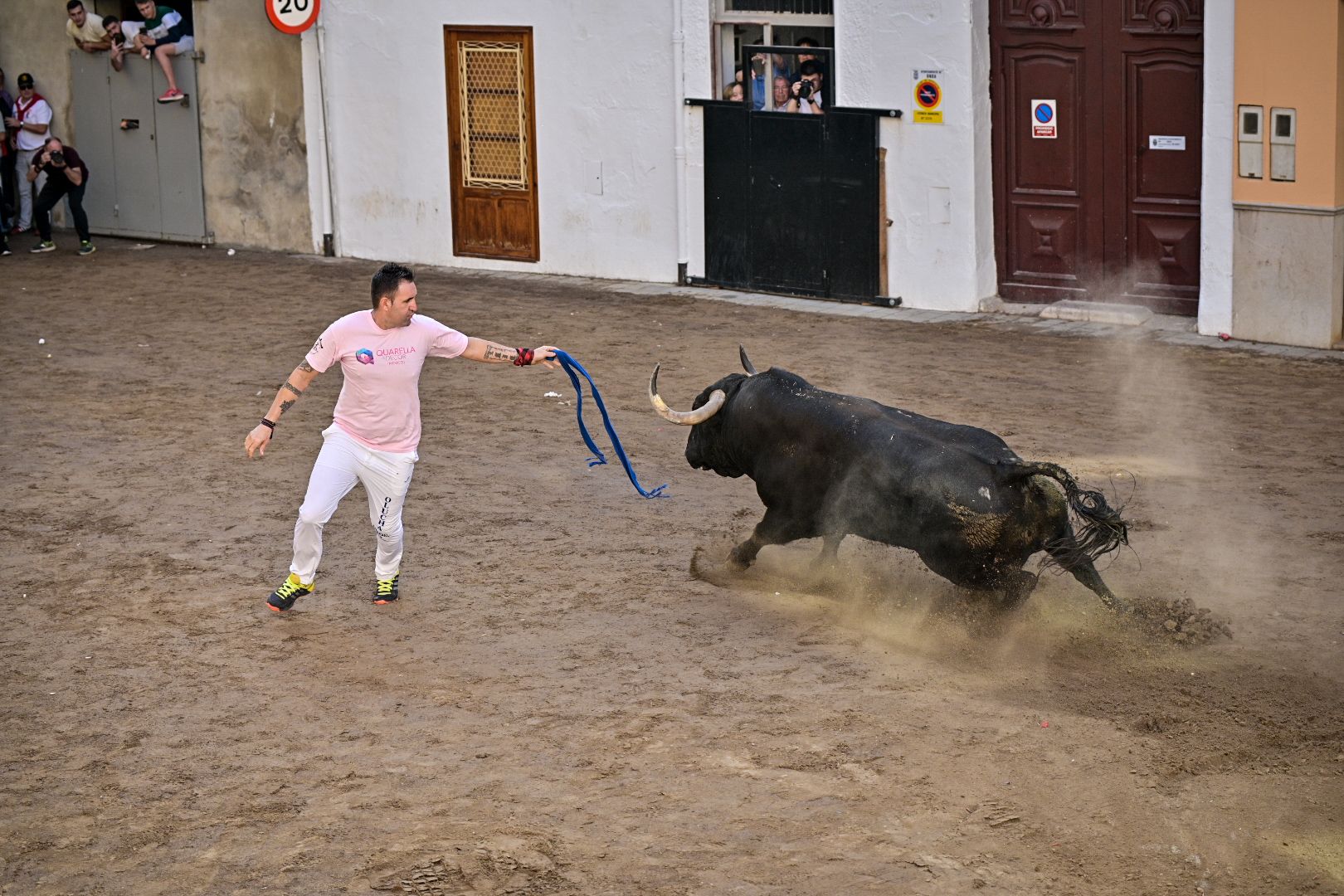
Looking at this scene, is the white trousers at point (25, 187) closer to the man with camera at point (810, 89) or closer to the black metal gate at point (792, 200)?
the black metal gate at point (792, 200)

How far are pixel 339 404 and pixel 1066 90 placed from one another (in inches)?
353

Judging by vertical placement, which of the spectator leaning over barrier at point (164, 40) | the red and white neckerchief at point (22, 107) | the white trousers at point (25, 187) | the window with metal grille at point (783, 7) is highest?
the spectator leaning over barrier at point (164, 40)

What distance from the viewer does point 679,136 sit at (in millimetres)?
17188

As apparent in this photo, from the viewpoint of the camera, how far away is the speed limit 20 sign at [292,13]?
1886cm

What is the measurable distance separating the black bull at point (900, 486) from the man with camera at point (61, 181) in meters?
13.6

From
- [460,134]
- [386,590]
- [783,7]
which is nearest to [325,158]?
[460,134]

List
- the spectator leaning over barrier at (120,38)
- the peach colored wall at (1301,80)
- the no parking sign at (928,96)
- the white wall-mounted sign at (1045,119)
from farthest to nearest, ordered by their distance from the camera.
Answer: the spectator leaning over barrier at (120,38) < the no parking sign at (928,96) < the white wall-mounted sign at (1045,119) < the peach colored wall at (1301,80)

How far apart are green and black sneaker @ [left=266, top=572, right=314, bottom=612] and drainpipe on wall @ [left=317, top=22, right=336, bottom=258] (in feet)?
39.5

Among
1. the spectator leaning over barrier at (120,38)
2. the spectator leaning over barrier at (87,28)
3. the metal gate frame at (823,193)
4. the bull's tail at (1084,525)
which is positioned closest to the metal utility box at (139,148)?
the spectator leaning over barrier at (120,38)

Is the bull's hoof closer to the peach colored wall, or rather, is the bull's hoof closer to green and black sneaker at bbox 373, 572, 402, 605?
green and black sneaker at bbox 373, 572, 402, 605

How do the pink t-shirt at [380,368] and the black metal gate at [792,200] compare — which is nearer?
the pink t-shirt at [380,368]

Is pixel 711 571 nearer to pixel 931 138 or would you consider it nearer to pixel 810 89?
pixel 931 138

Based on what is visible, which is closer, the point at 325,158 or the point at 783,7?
the point at 783,7

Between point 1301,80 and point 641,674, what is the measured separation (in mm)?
8513
